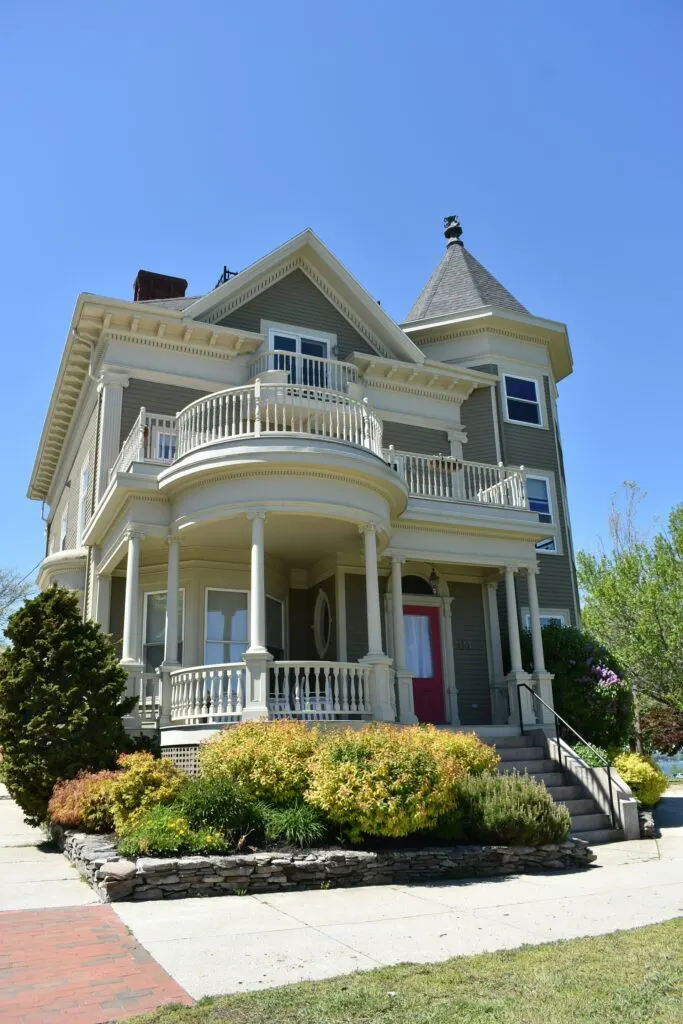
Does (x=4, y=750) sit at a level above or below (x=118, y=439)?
below

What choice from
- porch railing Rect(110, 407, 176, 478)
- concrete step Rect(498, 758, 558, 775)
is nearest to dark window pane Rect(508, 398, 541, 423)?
porch railing Rect(110, 407, 176, 478)

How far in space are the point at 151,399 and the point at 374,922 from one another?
1234 centimetres

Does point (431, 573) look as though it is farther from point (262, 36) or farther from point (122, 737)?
point (262, 36)

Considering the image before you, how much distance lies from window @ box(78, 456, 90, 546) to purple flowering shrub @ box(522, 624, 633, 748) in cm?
1044

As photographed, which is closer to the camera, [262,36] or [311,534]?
[262,36]

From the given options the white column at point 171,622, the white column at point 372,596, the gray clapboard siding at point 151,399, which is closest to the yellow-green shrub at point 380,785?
the white column at point 372,596

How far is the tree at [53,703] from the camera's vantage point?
10945mm

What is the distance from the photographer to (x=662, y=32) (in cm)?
1102

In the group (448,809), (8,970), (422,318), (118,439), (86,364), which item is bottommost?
(8,970)

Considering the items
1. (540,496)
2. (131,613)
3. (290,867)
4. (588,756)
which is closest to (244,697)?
(131,613)

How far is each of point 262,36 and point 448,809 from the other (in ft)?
34.5

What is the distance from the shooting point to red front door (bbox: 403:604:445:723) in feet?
56.4

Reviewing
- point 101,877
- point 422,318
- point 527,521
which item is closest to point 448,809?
point 101,877

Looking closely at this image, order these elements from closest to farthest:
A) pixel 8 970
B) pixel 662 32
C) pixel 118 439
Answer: pixel 8 970, pixel 662 32, pixel 118 439
